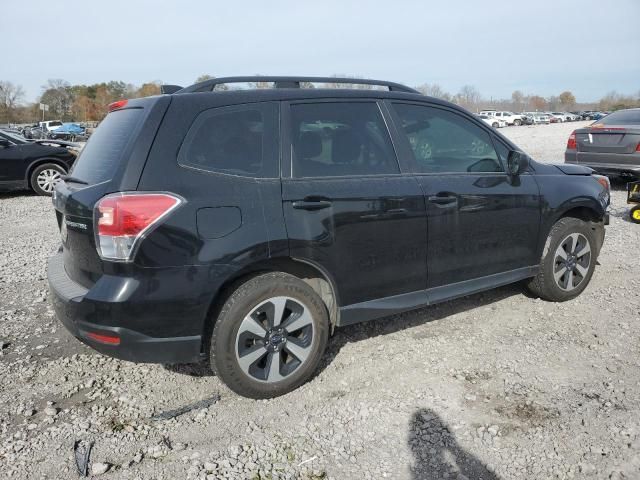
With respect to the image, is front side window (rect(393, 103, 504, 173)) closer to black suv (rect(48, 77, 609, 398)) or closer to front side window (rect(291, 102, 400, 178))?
black suv (rect(48, 77, 609, 398))

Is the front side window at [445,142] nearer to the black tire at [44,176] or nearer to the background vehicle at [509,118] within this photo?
the black tire at [44,176]

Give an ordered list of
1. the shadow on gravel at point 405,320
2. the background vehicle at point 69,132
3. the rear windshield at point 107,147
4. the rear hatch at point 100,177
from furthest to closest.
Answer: the background vehicle at point 69,132 < the shadow on gravel at point 405,320 < the rear windshield at point 107,147 < the rear hatch at point 100,177

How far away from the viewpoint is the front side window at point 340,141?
10.3 feet

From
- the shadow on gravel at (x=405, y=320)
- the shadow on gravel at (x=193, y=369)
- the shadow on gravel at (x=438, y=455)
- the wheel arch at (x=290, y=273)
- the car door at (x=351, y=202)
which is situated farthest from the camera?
the shadow on gravel at (x=405, y=320)

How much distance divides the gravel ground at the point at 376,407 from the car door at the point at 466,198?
1.94ft

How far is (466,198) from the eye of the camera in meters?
3.68

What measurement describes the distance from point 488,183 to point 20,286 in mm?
4578

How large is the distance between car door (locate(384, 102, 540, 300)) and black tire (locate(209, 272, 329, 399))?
3.19ft

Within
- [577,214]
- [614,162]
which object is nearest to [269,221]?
[577,214]

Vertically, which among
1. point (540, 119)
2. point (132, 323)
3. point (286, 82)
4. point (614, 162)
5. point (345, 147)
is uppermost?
point (540, 119)

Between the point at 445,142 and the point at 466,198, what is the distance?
1.49ft

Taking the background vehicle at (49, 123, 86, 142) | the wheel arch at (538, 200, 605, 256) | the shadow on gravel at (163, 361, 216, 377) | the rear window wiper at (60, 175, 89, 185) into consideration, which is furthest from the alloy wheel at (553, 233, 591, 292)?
the background vehicle at (49, 123, 86, 142)

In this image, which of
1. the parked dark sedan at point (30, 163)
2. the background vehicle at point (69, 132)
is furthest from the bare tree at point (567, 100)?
the parked dark sedan at point (30, 163)

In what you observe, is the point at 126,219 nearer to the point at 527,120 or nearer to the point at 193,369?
the point at 193,369
